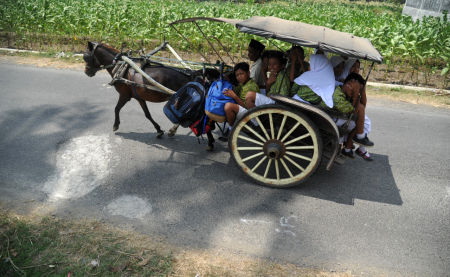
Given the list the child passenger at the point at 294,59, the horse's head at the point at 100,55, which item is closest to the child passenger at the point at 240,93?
the child passenger at the point at 294,59

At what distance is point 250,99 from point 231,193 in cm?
124

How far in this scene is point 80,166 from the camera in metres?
4.76

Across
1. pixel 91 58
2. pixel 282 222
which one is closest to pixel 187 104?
pixel 282 222

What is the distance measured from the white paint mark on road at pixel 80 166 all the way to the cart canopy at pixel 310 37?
2759 mm

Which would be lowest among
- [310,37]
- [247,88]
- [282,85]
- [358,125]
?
[358,125]

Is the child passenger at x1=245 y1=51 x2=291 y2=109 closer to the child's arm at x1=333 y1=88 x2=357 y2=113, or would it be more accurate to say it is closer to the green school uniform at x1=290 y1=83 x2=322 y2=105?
the green school uniform at x1=290 y1=83 x2=322 y2=105

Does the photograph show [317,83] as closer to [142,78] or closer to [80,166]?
[142,78]

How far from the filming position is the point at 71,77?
880 cm

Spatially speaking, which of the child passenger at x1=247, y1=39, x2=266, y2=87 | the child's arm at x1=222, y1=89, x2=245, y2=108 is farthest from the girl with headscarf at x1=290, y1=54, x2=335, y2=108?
the child passenger at x1=247, y1=39, x2=266, y2=87

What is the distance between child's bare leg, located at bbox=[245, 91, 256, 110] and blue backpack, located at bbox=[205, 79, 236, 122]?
0.61 feet

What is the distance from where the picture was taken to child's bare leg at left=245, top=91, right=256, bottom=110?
4.24 m

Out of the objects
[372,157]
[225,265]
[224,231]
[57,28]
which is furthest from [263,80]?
[57,28]

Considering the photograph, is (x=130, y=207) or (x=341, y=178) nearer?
(x=130, y=207)

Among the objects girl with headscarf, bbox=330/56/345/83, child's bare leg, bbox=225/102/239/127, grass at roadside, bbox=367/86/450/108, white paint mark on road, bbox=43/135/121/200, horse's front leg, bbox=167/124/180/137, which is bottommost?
white paint mark on road, bbox=43/135/121/200
